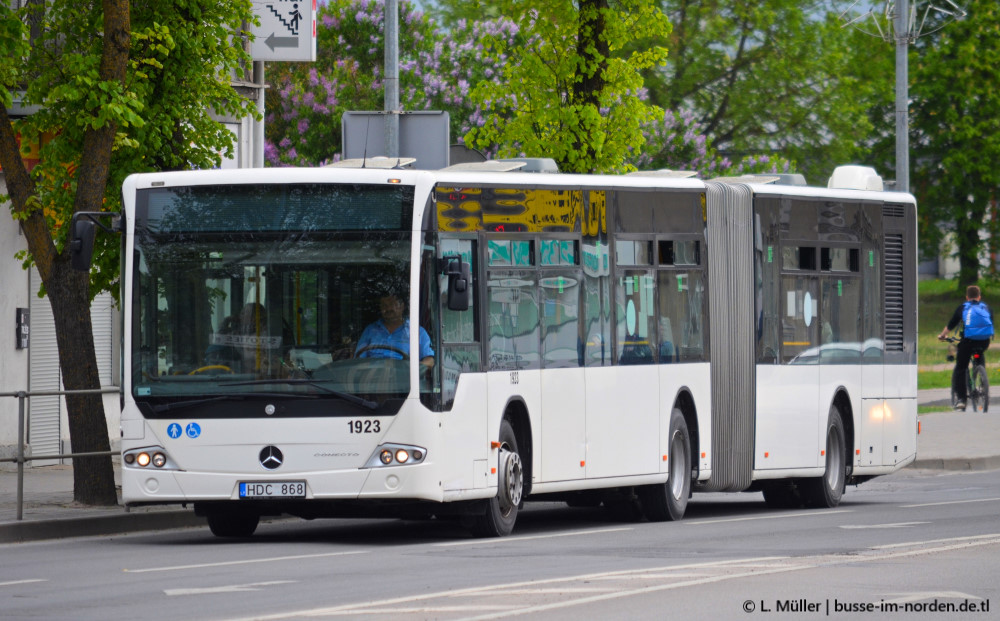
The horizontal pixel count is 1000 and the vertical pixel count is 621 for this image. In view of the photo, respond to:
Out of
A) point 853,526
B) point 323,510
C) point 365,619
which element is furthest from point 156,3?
point 365,619

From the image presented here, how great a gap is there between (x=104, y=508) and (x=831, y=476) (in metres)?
7.34

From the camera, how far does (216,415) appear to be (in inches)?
579

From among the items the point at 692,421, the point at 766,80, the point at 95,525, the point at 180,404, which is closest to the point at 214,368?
the point at 180,404

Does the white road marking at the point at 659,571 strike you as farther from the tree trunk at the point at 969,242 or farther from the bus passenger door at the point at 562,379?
the tree trunk at the point at 969,242

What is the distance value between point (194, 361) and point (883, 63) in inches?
2360

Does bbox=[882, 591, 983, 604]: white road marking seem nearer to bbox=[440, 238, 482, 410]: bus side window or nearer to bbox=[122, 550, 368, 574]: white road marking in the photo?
bbox=[122, 550, 368, 574]: white road marking

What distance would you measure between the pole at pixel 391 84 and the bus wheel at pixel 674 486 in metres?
4.91

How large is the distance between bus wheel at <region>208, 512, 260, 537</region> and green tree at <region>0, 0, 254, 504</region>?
2466 mm

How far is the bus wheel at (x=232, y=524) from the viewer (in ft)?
52.4

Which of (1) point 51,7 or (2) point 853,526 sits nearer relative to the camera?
(2) point 853,526

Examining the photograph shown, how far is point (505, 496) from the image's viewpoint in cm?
1558

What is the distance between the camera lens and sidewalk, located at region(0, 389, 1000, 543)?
16422 mm

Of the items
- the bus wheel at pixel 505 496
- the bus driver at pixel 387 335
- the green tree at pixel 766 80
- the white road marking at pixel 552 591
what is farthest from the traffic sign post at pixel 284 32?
the green tree at pixel 766 80

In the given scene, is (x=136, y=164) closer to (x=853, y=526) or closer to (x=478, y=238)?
(x=478, y=238)
